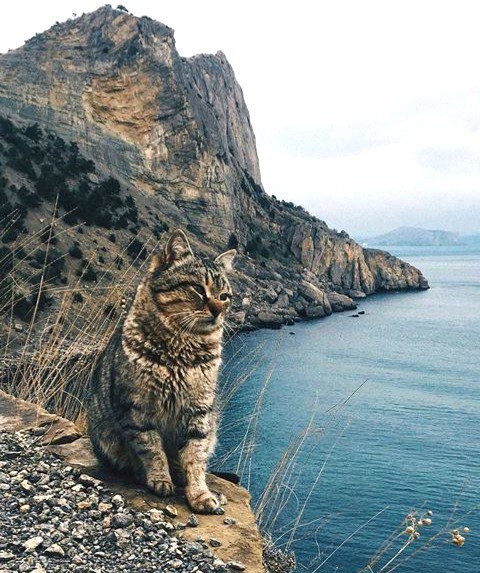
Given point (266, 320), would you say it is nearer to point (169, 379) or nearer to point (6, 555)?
point (169, 379)

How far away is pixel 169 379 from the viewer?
4.25 metres

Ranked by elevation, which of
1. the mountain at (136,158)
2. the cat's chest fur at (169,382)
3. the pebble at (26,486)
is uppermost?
the mountain at (136,158)

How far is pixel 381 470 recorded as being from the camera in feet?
70.8

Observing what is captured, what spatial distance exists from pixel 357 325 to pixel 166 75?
1514 inches

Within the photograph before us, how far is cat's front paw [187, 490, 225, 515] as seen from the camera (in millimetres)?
4031

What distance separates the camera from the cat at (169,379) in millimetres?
4203

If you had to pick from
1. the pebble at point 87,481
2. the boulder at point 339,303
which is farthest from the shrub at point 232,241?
the pebble at point 87,481

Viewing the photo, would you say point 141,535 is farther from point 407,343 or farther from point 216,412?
point 407,343

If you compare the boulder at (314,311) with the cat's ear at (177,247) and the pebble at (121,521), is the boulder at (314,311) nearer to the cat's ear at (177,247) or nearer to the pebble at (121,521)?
the cat's ear at (177,247)

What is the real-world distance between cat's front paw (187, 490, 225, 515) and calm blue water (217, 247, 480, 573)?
924mm

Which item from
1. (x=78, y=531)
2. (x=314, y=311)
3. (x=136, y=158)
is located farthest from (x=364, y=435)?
(x=136, y=158)

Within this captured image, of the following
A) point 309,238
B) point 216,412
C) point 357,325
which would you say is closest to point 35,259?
point 357,325

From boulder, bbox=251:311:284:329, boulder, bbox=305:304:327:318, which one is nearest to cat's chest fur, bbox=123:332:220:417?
boulder, bbox=251:311:284:329

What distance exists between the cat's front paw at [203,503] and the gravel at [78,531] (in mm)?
209
